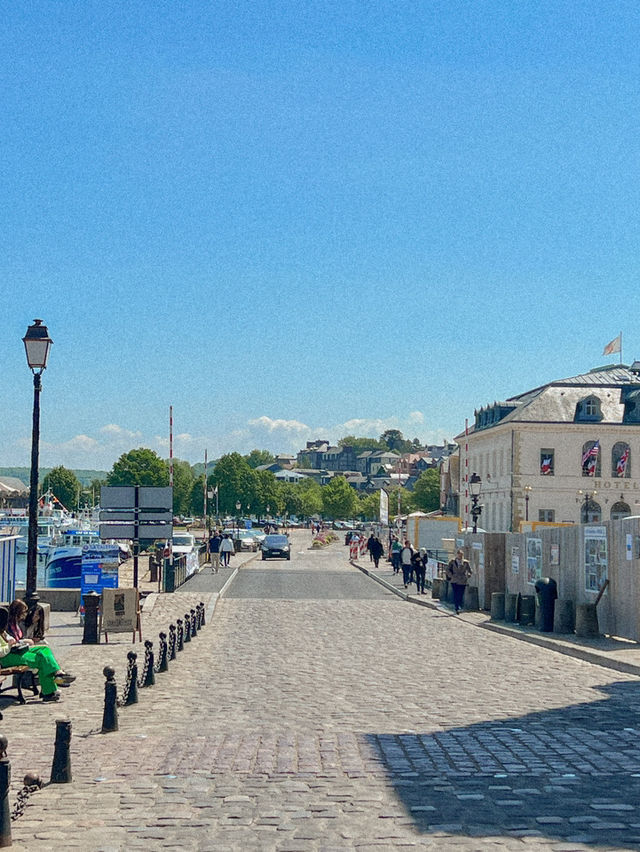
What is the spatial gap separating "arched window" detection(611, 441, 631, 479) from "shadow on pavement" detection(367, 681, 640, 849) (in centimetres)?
6411

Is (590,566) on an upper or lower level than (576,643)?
upper

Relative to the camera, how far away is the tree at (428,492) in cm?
14075

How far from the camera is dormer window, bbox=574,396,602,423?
249 feet

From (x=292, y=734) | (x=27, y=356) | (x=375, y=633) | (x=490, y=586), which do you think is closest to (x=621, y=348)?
(x=490, y=586)

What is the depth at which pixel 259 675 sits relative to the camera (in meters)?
15.8

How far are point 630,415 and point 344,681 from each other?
212 ft

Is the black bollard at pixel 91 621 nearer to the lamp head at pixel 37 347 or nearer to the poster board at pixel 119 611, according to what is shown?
the poster board at pixel 119 611

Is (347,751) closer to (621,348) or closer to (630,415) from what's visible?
(630,415)

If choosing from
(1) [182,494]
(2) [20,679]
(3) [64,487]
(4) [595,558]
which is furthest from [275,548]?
(3) [64,487]

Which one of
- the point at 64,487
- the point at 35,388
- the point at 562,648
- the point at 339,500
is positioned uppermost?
the point at 64,487

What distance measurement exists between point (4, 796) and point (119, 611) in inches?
534

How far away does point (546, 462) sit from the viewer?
75.6 metres

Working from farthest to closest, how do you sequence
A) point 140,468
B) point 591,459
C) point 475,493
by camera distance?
point 140,468 → point 591,459 → point 475,493

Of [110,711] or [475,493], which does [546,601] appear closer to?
[110,711]
